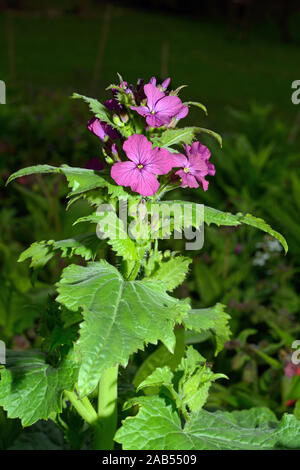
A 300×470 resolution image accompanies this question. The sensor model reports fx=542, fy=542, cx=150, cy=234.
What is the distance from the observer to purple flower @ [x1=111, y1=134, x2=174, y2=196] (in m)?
1.02

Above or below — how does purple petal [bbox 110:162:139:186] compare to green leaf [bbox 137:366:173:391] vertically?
above

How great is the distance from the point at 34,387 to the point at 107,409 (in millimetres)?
184

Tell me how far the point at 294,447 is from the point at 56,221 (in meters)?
2.21

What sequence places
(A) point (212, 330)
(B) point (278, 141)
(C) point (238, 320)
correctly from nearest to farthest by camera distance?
1. (A) point (212, 330)
2. (C) point (238, 320)
3. (B) point (278, 141)

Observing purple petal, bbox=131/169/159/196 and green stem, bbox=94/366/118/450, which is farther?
green stem, bbox=94/366/118/450

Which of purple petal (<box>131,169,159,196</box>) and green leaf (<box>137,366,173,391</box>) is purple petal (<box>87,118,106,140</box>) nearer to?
purple petal (<box>131,169,159,196</box>)

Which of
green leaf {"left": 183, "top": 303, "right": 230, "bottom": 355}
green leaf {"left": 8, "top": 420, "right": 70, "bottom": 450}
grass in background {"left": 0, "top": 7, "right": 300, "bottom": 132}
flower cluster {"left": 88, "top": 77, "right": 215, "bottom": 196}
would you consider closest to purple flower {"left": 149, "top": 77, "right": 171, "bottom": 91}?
flower cluster {"left": 88, "top": 77, "right": 215, "bottom": 196}

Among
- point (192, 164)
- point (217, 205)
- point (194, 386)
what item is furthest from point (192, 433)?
point (217, 205)

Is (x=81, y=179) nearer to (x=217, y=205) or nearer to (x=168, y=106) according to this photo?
(x=168, y=106)

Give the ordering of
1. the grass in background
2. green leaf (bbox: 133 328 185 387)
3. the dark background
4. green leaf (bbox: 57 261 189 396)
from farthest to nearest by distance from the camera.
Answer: the grass in background
the dark background
green leaf (bbox: 133 328 185 387)
green leaf (bbox: 57 261 189 396)

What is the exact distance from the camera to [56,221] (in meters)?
3.12
